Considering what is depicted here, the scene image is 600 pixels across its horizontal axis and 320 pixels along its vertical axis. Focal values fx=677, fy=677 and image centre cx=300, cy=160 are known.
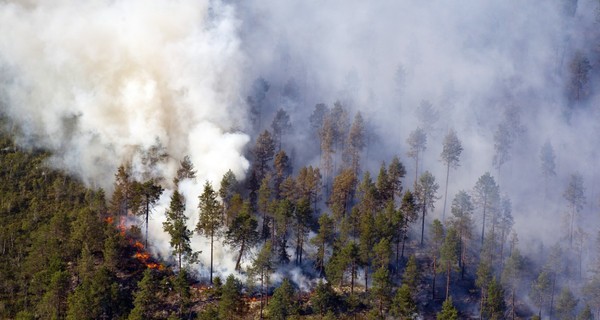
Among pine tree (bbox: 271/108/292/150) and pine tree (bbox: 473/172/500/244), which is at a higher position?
pine tree (bbox: 271/108/292/150)

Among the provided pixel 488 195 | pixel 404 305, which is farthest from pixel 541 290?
pixel 404 305

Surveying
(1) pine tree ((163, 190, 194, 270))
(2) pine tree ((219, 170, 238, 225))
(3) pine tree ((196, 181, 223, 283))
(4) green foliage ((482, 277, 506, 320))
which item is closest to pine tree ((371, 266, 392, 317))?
(4) green foliage ((482, 277, 506, 320))

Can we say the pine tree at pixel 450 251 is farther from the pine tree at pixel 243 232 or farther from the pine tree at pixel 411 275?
the pine tree at pixel 243 232

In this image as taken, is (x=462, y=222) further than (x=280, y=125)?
No

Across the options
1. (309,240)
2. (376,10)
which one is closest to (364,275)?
(309,240)

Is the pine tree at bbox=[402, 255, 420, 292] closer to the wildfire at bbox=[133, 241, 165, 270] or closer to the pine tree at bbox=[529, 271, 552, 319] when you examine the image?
the pine tree at bbox=[529, 271, 552, 319]

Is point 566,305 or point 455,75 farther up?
point 455,75

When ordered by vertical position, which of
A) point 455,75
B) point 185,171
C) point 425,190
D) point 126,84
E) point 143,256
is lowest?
point 143,256

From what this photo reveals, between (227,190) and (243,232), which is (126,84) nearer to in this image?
(227,190)

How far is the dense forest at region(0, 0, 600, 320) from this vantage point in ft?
329

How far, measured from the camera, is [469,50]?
171500mm

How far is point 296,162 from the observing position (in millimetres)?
135250

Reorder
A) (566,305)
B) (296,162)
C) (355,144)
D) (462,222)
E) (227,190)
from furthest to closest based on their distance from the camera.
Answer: (296,162) → (355,144) → (227,190) → (462,222) → (566,305)

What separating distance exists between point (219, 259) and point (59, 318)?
25108mm
